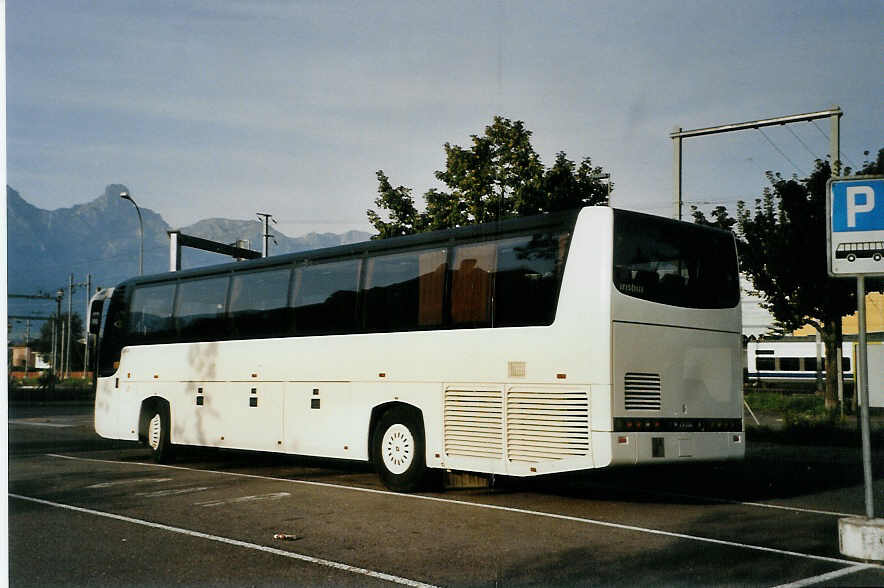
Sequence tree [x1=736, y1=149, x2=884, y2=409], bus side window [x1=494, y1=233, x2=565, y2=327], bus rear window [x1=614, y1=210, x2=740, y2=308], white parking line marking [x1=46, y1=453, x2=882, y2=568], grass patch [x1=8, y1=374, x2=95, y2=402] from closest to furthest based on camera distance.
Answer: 1. white parking line marking [x1=46, y1=453, x2=882, y2=568]
2. bus rear window [x1=614, y1=210, x2=740, y2=308]
3. bus side window [x1=494, y1=233, x2=565, y2=327]
4. tree [x1=736, y1=149, x2=884, y2=409]
5. grass patch [x1=8, y1=374, x2=95, y2=402]

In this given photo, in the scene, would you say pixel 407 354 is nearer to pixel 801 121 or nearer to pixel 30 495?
pixel 30 495

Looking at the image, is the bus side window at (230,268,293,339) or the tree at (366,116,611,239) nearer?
the bus side window at (230,268,293,339)

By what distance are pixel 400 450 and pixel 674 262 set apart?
4.33 metres

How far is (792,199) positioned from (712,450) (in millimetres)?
15758

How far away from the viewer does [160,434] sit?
1642 cm

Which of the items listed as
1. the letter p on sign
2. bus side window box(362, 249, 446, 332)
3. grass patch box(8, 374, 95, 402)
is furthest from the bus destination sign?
grass patch box(8, 374, 95, 402)

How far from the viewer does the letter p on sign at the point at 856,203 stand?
798 centimetres

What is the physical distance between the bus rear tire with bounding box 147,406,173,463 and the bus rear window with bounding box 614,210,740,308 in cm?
974

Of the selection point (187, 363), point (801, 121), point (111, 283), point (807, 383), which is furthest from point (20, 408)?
point (807, 383)

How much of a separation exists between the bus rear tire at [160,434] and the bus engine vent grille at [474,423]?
7.05 m

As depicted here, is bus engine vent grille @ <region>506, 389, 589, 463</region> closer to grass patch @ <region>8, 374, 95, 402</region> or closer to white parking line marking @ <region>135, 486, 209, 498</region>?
white parking line marking @ <region>135, 486, 209, 498</region>

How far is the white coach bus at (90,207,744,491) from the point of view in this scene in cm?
A: 1004

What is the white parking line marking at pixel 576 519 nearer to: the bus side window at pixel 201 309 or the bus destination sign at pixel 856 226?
the bus side window at pixel 201 309

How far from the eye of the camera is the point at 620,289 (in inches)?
394
